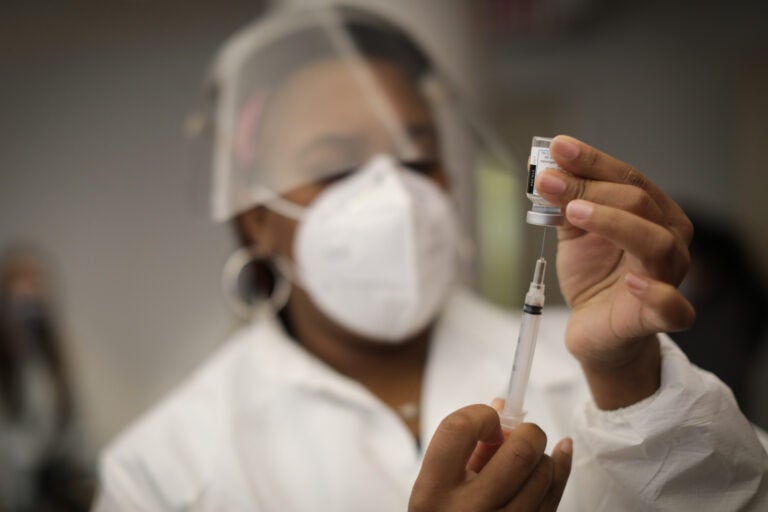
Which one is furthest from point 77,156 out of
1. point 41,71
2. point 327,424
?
point 327,424

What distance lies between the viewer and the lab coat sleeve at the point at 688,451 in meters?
0.42

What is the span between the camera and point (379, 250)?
75cm

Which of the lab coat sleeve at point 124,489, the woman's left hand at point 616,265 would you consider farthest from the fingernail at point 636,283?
the lab coat sleeve at point 124,489

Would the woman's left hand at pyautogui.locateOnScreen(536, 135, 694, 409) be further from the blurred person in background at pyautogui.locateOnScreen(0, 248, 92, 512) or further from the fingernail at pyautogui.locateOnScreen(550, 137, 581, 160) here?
the blurred person in background at pyautogui.locateOnScreen(0, 248, 92, 512)

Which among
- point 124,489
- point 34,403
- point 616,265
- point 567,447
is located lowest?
point 34,403

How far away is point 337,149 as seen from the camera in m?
0.79

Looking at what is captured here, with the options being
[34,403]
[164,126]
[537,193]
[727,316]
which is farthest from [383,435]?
[34,403]

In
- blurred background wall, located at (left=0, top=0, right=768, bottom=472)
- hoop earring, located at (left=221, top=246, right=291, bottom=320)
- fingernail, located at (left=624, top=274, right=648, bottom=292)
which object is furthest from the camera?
blurred background wall, located at (left=0, top=0, right=768, bottom=472)

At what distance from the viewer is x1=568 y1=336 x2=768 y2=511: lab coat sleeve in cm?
42

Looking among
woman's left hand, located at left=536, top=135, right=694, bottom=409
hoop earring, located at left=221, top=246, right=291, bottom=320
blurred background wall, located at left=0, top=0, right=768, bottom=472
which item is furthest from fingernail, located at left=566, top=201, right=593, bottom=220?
blurred background wall, located at left=0, top=0, right=768, bottom=472

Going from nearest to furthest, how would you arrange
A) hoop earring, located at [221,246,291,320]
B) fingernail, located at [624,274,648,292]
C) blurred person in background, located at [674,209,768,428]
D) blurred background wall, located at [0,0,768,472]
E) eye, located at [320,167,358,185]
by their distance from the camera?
1. fingernail, located at [624,274,648,292]
2. blurred person in background, located at [674,209,768,428]
3. eye, located at [320,167,358,185]
4. hoop earring, located at [221,246,291,320]
5. blurred background wall, located at [0,0,768,472]

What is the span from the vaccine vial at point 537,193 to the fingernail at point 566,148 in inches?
0.6

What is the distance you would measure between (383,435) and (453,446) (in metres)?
0.34

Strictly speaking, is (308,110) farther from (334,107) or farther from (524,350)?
(524,350)
